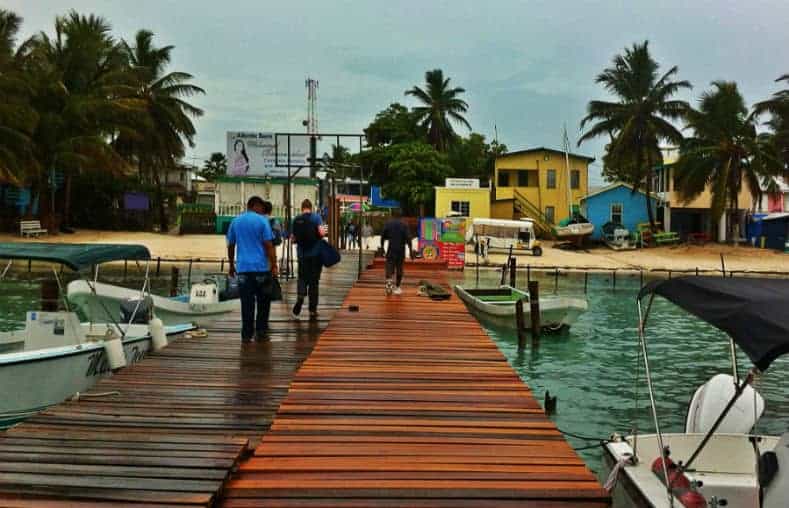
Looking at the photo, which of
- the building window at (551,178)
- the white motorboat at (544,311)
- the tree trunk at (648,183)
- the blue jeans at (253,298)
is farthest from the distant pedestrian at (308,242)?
the building window at (551,178)

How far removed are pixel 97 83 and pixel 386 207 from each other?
29.0 meters

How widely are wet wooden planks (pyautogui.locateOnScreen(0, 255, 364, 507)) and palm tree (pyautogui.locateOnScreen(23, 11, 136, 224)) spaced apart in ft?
113

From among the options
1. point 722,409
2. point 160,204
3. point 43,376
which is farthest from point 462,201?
point 722,409

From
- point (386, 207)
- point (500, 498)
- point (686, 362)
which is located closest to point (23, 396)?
point (500, 498)

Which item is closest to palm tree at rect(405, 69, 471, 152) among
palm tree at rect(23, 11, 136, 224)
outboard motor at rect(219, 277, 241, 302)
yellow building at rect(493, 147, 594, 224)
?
yellow building at rect(493, 147, 594, 224)

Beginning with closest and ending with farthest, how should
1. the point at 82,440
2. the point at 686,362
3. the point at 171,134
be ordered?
the point at 82,440 < the point at 686,362 < the point at 171,134

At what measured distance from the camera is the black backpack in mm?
10562

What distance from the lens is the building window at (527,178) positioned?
53.6m

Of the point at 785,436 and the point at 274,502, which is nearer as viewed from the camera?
the point at 274,502

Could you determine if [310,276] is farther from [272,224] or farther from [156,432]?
[272,224]

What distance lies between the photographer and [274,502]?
394cm

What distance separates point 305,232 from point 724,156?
133ft

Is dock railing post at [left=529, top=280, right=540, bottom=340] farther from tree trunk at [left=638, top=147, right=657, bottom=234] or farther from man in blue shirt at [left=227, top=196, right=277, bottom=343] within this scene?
tree trunk at [left=638, top=147, right=657, bottom=234]

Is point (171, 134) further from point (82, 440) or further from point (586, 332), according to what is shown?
point (82, 440)
